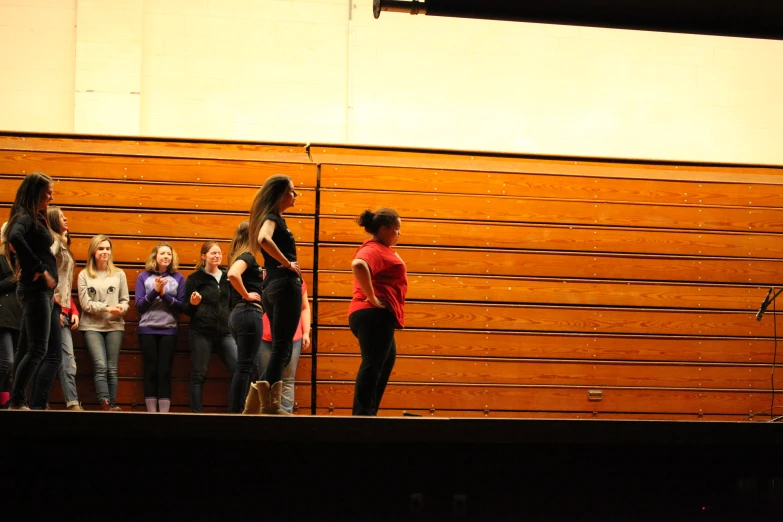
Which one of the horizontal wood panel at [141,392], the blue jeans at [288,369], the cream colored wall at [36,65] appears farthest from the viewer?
the cream colored wall at [36,65]

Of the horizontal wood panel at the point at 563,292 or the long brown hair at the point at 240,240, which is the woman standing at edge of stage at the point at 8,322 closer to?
the long brown hair at the point at 240,240

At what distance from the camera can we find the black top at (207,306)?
612 centimetres

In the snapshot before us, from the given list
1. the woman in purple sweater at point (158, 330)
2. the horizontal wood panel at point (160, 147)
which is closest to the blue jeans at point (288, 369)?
the woman in purple sweater at point (158, 330)

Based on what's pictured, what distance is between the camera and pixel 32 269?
4.04m

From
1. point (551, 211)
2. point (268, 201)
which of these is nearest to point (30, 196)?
point (268, 201)

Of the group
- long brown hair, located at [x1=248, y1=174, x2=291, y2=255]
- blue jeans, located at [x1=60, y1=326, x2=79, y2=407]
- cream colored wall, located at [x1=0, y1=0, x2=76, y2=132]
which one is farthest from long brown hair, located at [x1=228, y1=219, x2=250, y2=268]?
cream colored wall, located at [x1=0, y1=0, x2=76, y2=132]

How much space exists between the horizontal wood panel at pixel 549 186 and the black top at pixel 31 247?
306 centimetres

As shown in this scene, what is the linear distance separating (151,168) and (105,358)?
166 cm

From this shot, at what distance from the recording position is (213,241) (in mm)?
6520

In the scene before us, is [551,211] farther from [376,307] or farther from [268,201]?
[268,201]

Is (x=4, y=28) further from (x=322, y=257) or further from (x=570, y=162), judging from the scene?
(x=570, y=162)

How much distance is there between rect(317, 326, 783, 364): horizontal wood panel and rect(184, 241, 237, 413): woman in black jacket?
2.81 feet

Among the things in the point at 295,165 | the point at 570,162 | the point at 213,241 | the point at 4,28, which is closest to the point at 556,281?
the point at 570,162

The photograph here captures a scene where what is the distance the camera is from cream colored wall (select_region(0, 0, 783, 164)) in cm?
729
